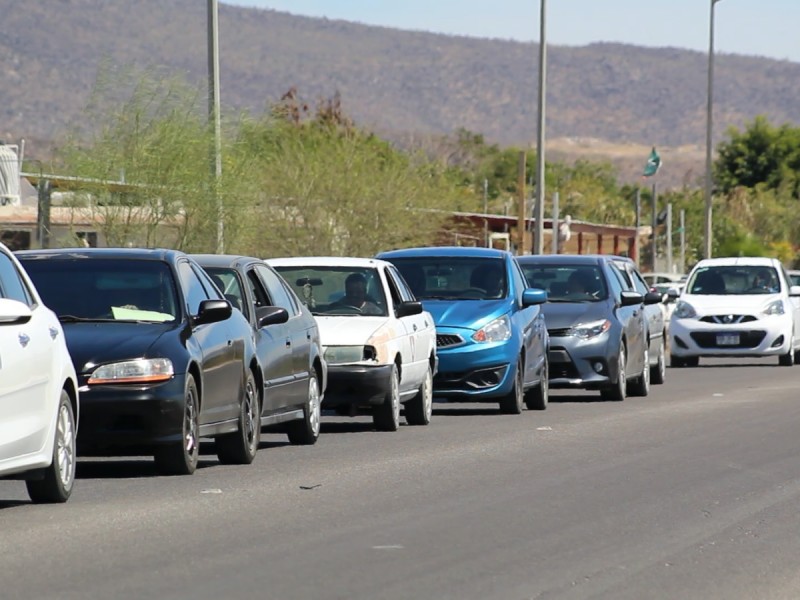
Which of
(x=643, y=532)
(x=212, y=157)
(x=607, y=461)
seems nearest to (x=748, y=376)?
(x=212, y=157)

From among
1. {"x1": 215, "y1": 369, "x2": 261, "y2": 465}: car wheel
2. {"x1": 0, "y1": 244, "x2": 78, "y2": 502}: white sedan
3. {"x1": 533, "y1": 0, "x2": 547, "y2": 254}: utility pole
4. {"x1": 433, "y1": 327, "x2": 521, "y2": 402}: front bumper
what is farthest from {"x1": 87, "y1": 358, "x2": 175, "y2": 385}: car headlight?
{"x1": 533, "y1": 0, "x2": 547, "y2": 254}: utility pole

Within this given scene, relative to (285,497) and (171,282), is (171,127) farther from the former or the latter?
(285,497)

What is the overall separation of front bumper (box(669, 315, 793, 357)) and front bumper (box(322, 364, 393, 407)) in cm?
1523

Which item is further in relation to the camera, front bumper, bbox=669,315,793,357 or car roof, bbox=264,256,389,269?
front bumper, bbox=669,315,793,357

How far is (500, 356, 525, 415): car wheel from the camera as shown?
2097 cm

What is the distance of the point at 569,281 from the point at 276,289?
8.37 m

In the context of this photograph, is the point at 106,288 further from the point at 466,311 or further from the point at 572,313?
the point at 572,313

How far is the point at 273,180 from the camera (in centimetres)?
4547

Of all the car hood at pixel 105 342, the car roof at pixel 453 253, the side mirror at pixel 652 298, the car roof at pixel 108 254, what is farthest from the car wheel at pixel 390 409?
the side mirror at pixel 652 298

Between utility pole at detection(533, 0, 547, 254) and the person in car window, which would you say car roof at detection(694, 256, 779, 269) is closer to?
utility pole at detection(533, 0, 547, 254)

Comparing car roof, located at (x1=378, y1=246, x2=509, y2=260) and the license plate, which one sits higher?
car roof, located at (x1=378, y1=246, x2=509, y2=260)

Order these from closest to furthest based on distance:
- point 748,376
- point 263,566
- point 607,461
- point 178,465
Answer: point 263,566 → point 178,465 → point 607,461 → point 748,376

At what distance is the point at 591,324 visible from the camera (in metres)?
23.9

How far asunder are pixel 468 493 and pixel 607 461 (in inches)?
105
